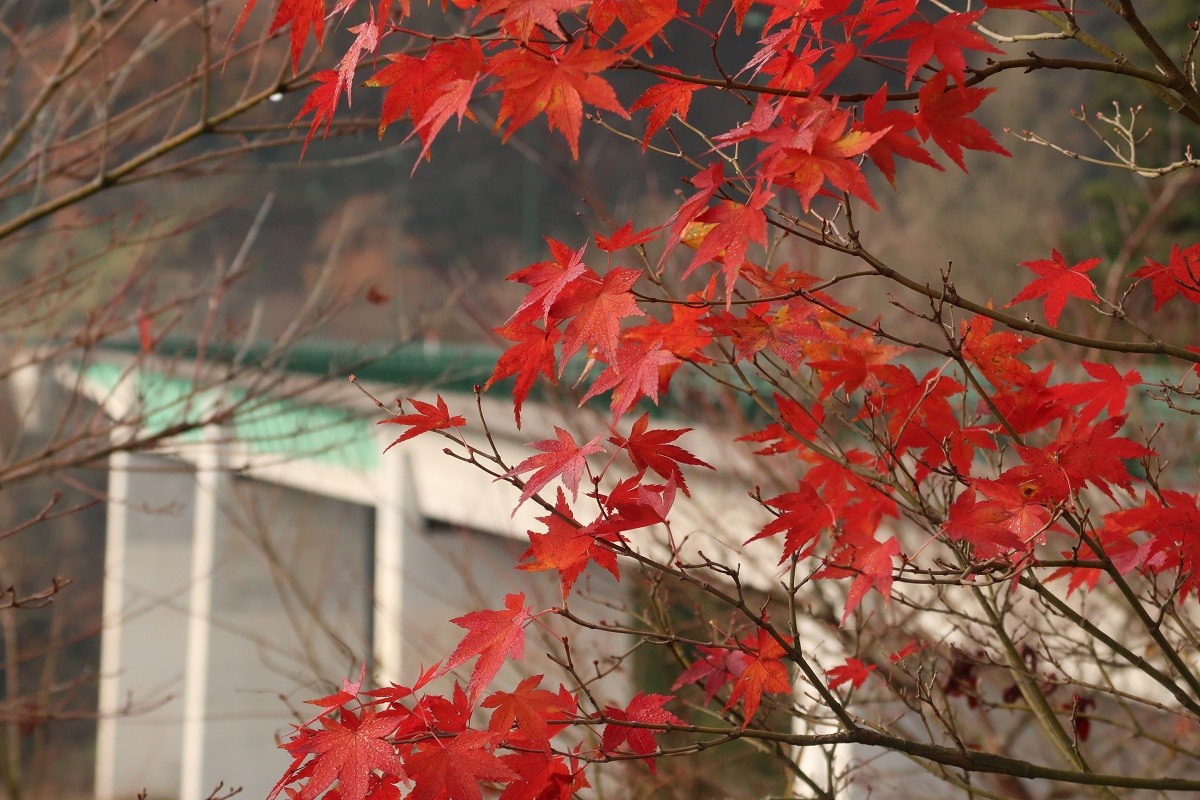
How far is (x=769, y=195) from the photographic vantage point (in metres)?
1.21

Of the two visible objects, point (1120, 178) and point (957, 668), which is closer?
point (957, 668)

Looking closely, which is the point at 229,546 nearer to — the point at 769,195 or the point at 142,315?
the point at 142,315

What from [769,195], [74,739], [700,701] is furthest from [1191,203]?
[74,739]

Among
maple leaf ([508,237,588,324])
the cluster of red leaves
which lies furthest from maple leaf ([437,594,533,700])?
maple leaf ([508,237,588,324])

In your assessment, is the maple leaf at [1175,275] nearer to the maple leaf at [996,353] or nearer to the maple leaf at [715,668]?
the maple leaf at [996,353]

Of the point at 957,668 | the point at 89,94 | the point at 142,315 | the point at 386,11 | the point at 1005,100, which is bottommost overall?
the point at 957,668

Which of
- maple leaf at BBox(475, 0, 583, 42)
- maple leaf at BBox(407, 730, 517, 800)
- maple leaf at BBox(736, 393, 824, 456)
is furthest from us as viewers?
maple leaf at BBox(736, 393, 824, 456)

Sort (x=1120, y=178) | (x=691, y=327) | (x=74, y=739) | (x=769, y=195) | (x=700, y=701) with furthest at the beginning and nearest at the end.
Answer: (x=74, y=739) → (x=1120, y=178) → (x=700, y=701) → (x=691, y=327) → (x=769, y=195)

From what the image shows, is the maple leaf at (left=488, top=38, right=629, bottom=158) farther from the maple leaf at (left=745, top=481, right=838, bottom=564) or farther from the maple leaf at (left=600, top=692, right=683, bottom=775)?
the maple leaf at (left=600, top=692, right=683, bottom=775)

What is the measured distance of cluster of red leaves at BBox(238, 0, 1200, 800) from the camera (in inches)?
49.3

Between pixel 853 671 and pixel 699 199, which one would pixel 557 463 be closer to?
pixel 699 199

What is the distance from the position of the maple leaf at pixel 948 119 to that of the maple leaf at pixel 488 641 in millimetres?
678

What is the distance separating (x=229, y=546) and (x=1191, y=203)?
11804mm

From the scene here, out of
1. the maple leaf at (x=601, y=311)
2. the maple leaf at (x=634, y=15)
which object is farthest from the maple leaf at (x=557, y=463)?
the maple leaf at (x=634, y=15)
